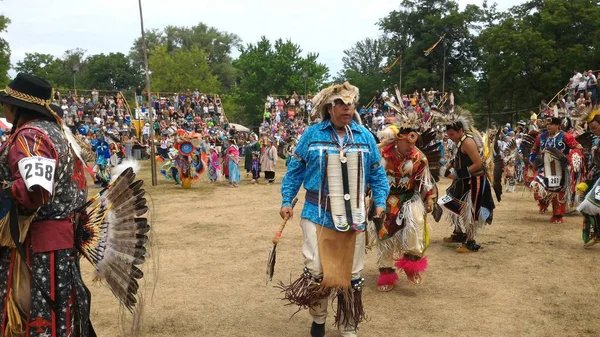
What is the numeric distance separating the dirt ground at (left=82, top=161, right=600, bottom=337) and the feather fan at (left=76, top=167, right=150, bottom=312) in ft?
3.66

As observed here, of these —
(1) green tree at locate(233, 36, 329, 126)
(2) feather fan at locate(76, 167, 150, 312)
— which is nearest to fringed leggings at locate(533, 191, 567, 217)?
(2) feather fan at locate(76, 167, 150, 312)

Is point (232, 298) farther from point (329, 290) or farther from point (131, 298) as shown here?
point (131, 298)

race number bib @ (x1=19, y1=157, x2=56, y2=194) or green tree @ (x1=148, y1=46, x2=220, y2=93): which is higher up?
green tree @ (x1=148, y1=46, x2=220, y2=93)

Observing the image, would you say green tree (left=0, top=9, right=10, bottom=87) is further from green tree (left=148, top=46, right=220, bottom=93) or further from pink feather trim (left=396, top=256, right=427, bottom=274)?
pink feather trim (left=396, top=256, right=427, bottom=274)

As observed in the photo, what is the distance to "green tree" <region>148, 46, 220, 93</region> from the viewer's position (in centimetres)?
6088

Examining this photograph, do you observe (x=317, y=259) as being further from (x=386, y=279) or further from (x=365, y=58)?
(x=365, y=58)

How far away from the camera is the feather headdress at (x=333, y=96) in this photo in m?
4.20

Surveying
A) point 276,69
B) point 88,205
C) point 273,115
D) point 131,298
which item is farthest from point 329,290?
point 276,69

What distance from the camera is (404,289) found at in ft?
18.8

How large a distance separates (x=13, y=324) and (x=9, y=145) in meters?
1.03

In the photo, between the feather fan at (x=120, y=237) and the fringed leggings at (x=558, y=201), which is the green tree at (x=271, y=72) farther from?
the feather fan at (x=120, y=237)

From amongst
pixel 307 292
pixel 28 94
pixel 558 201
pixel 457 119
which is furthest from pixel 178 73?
pixel 28 94

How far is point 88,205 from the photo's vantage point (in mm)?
3434

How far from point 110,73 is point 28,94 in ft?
240
